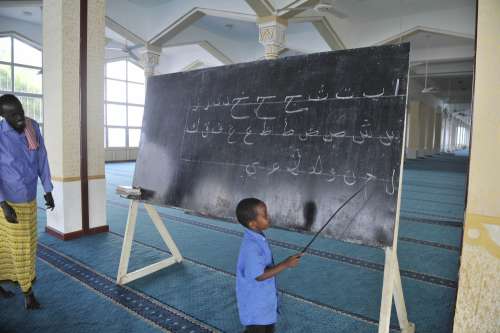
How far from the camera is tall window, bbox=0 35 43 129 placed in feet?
30.7

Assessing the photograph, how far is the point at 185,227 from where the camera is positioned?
3881 mm

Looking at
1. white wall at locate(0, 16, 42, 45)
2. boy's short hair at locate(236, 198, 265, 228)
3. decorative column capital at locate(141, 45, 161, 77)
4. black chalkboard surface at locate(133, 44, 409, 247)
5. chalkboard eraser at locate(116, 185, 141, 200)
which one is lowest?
chalkboard eraser at locate(116, 185, 141, 200)

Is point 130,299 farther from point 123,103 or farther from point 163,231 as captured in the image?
point 123,103

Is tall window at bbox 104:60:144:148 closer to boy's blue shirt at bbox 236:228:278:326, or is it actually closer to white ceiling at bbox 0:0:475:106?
white ceiling at bbox 0:0:475:106

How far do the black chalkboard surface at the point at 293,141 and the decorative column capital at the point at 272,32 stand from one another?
4675 millimetres

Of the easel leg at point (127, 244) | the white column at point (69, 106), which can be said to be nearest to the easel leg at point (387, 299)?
the easel leg at point (127, 244)

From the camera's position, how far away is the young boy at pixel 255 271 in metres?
1.36

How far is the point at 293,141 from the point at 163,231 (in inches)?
54.4

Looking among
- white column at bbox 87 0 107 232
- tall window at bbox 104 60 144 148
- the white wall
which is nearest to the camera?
white column at bbox 87 0 107 232

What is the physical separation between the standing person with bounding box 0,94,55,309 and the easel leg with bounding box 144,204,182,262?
0.71 metres

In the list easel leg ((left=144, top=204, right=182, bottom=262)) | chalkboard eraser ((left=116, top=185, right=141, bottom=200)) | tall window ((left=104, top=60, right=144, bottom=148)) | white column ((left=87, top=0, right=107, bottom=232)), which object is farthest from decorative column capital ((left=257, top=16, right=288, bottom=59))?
tall window ((left=104, top=60, right=144, bottom=148))

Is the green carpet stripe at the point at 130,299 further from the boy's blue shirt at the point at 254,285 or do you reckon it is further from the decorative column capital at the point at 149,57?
the decorative column capital at the point at 149,57

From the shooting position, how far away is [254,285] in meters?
1.38

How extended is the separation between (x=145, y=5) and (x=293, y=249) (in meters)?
7.33
